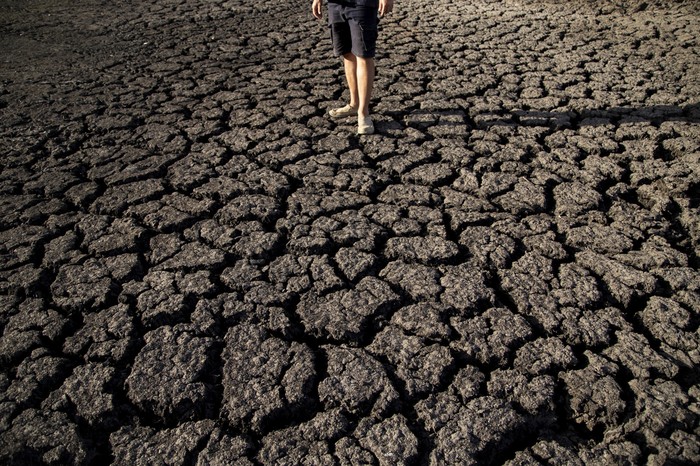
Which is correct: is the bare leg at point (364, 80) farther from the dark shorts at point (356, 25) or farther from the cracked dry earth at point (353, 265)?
the cracked dry earth at point (353, 265)

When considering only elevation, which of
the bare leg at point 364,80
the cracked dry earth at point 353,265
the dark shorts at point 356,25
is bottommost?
the cracked dry earth at point 353,265

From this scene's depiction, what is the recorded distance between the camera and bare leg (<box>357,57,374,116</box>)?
3.20 m

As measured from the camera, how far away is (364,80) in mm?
3244

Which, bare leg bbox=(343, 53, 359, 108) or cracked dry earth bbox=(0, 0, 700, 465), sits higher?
bare leg bbox=(343, 53, 359, 108)

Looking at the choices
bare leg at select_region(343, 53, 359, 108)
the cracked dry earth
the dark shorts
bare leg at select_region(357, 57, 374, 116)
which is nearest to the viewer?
the cracked dry earth

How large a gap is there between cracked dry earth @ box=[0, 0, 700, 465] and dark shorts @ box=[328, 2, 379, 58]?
52 cm

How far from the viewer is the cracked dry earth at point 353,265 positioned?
1.67 m

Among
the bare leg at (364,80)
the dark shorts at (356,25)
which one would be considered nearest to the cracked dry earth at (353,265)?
the bare leg at (364,80)

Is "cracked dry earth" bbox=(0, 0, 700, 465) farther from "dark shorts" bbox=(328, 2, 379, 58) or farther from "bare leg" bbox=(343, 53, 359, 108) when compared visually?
"dark shorts" bbox=(328, 2, 379, 58)

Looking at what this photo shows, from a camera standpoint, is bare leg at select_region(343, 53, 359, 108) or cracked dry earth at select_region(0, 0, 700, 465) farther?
bare leg at select_region(343, 53, 359, 108)

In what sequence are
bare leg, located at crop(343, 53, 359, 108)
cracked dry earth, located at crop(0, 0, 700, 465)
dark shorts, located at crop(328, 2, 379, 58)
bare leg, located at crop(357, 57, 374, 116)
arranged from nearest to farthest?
1. cracked dry earth, located at crop(0, 0, 700, 465)
2. dark shorts, located at crop(328, 2, 379, 58)
3. bare leg, located at crop(357, 57, 374, 116)
4. bare leg, located at crop(343, 53, 359, 108)

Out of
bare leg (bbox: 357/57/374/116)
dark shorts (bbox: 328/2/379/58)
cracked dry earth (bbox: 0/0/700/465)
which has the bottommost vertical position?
cracked dry earth (bbox: 0/0/700/465)

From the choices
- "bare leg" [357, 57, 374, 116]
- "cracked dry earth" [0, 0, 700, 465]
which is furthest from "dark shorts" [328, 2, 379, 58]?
"cracked dry earth" [0, 0, 700, 465]

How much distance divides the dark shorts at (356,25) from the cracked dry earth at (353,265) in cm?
52
